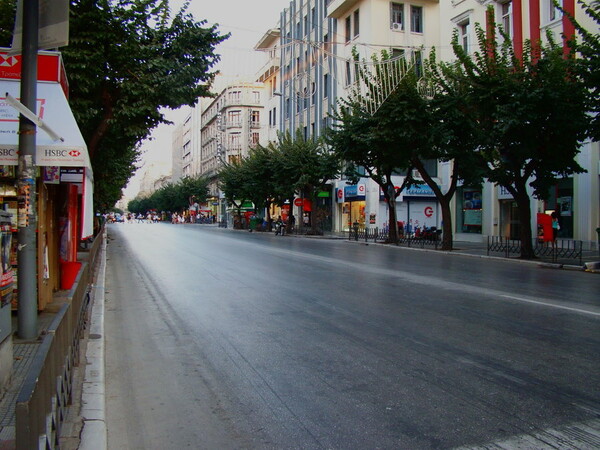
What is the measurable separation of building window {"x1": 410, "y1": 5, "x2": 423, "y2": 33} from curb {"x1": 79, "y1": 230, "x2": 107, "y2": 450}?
129 feet

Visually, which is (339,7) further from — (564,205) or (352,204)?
(564,205)

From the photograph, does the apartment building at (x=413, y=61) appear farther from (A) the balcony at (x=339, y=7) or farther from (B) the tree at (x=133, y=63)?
(B) the tree at (x=133, y=63)

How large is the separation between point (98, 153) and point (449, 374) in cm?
1578

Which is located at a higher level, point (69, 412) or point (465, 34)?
point (465, 34)

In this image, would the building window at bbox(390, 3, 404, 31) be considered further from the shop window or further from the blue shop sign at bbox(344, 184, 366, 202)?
the shop window

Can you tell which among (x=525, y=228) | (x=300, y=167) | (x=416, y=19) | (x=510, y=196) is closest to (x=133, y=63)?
(x=525, y=228)

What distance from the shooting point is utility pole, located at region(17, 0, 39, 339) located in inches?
→ 233

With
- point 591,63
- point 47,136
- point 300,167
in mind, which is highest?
point 591,63

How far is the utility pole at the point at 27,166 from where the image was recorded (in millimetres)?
5914

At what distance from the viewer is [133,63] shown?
13.4m

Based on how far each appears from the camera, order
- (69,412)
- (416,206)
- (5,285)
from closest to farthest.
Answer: (69,412) < (5,285) < (416,206)

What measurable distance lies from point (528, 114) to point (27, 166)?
649 inches

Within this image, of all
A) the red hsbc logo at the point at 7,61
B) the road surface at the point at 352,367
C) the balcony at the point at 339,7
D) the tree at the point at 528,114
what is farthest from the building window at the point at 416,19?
the red hsbc logo at the point at 7,61

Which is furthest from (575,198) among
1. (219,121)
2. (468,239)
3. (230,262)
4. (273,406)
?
(219,121)
